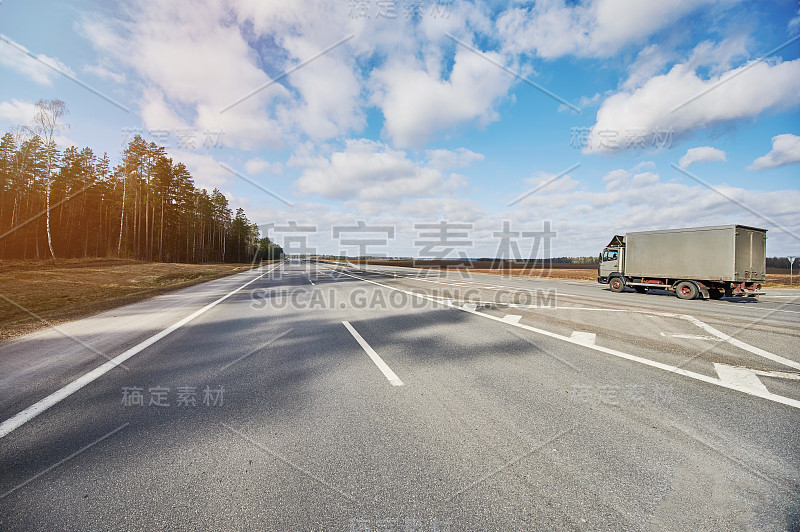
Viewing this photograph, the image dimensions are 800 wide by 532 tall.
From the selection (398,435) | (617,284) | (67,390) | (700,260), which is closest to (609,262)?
(617,284)

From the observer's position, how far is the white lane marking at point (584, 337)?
5.82 metres

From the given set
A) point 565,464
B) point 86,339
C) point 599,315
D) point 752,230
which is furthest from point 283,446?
point 752,230

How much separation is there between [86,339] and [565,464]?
7847 millimetres

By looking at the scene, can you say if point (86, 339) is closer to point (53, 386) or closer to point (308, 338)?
point (53, 386)

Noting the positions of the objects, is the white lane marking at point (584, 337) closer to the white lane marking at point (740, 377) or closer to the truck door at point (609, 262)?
the white lane marking at point (740, 377)

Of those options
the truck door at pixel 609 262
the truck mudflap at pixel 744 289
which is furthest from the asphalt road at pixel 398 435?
the truck door at pixel 609 262

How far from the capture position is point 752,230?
47.4ft

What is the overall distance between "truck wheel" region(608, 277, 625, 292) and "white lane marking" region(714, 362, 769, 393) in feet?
53.3

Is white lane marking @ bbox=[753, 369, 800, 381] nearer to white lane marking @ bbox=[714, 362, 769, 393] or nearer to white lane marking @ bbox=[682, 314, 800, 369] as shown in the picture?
white lane marking @ bbox=[714, 362, 769, 393]

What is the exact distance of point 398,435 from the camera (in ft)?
8.85

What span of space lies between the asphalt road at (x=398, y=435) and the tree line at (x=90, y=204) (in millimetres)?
36189

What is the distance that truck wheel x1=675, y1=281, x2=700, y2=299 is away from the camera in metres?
15.1

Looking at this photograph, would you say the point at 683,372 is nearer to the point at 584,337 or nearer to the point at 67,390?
the point at 584,337

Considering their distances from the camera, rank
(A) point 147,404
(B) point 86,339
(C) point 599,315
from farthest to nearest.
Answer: (C) point 599,315, (B) point 86,339, (A) point 147,404
